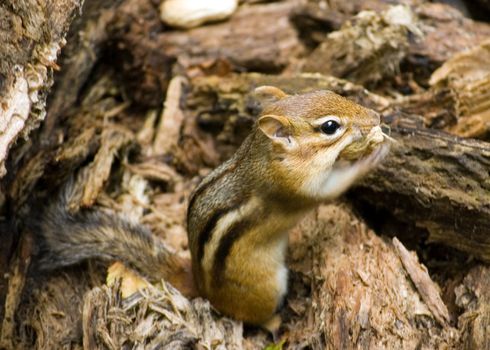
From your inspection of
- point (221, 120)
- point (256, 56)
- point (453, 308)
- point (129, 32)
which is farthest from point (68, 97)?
point (453, 308)

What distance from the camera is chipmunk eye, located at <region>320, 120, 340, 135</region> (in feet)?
11.1

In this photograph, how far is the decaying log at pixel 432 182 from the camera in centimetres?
340

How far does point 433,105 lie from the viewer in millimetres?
4074

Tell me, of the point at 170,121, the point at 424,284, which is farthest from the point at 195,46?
the point at 424,284

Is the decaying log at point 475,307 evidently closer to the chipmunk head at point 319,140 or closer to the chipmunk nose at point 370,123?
the chipmunk head at point 319,140

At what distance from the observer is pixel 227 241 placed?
139 inches

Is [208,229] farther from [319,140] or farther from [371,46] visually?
[371,46]

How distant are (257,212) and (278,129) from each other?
46cm

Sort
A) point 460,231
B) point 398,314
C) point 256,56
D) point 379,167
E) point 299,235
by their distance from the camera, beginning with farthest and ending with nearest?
point 256,56 < point 299,235 < point 379,167 < point 460,231 < point 398,314

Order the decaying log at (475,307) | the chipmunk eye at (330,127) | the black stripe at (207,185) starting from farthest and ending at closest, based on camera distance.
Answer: the black stripe at (207,185)
the chipmunk eye at (330,127)
the decaying log at (475,307)

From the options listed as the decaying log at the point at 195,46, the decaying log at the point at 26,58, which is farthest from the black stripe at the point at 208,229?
the decaying log at the point at 195,46

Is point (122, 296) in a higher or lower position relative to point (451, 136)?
lower

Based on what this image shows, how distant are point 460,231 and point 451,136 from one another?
53 centimetres

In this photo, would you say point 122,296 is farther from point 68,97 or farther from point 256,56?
point 256,56
